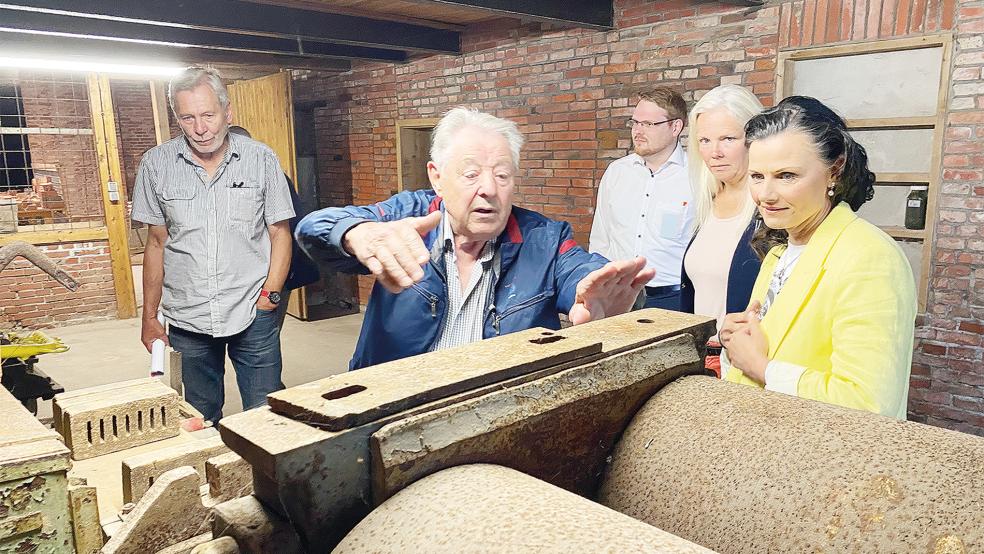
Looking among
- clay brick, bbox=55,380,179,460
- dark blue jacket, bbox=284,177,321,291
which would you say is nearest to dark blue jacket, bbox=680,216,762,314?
clay brick, bbox=55,380,179,460

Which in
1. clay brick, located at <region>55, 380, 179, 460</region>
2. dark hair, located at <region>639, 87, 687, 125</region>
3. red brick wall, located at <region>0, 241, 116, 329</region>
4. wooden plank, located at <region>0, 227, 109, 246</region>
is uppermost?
dark hair, located at <region>639, 87, 687, 125</region>

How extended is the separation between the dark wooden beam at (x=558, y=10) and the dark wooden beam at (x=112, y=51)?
3.41 metres

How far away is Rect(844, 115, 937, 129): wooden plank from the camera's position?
12.6 ft

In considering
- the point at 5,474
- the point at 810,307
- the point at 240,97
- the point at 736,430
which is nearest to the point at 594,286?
the point at 810,307

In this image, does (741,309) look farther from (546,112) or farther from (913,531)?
(546,112)

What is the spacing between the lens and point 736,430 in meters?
0.87

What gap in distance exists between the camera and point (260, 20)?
5.34 m

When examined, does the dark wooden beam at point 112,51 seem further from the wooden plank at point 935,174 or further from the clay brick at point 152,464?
the wooden plank at point 935,174

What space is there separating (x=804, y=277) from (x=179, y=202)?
8.89 ft

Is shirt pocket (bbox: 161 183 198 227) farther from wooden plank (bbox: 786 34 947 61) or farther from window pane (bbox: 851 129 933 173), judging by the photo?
window pane (bbox: 851 129 933 173)

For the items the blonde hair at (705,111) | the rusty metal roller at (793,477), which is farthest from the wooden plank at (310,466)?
the blonde hair at (705,111)

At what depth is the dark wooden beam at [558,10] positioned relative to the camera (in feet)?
14.1

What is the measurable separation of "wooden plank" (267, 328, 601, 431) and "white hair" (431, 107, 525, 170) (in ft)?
3.85

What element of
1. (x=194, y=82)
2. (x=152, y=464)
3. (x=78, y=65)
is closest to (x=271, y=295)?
(x=194, y=82)
